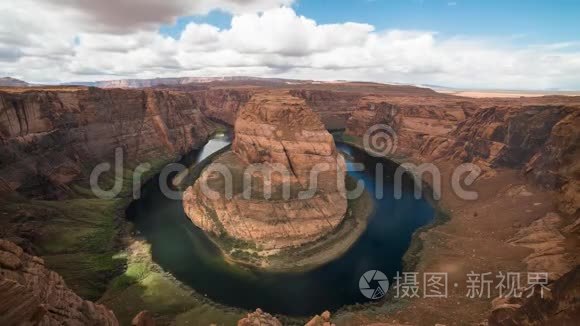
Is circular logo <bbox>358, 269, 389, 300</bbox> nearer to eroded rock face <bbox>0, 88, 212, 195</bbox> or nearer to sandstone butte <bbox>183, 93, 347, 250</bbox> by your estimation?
sandstone butte <bbox>183, 93, 347, 250</bbox>

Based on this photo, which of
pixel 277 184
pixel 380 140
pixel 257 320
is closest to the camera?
pixel 257 320

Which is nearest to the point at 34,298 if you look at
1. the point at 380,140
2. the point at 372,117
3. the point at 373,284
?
the point at 373,284

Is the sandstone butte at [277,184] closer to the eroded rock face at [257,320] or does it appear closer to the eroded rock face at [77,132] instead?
the eroded rock face at [257,320]

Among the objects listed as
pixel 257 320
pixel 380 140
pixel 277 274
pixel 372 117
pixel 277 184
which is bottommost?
pixel 277 274

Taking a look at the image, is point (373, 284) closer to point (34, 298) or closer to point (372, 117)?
point (34, 298)

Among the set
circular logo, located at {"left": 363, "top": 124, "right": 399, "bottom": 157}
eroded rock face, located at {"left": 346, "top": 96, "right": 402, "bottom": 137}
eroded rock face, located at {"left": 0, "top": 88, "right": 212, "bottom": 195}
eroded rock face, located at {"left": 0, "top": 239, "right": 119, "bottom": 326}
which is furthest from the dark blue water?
eroded rock face, located at {"left": 346, "top": 96, "right": 402, "bottom": 137}

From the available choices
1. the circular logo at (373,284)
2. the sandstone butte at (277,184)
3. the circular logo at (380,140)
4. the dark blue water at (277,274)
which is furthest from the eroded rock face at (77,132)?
the circular logo at (380,140)

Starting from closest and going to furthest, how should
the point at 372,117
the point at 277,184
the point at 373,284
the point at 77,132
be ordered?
the point at 373,284 → the point at 277,184 → the point at 77,132 → the point at 372,117
